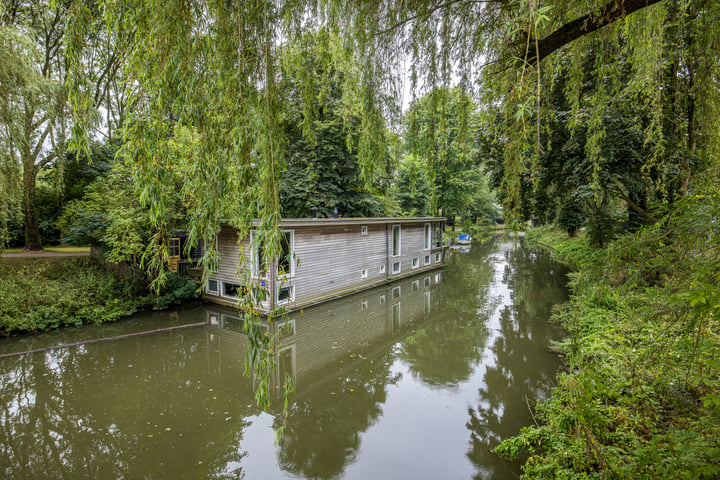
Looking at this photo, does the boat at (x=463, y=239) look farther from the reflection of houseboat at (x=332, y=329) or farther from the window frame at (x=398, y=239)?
the reflection of houseboat at (x=332, y=329)

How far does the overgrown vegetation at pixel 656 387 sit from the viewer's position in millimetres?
2279

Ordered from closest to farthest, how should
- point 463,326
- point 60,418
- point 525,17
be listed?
1. point 525,17
2. point 60,418
3. point 463,326

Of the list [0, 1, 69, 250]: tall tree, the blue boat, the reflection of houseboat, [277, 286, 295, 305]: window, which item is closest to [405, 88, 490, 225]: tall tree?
the reflection of houseboat

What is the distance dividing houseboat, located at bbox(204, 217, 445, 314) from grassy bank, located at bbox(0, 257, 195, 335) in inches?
Result: 64.2

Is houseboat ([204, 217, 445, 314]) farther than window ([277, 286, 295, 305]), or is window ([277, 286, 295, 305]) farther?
houseboat ([204, 217, 445, 314])

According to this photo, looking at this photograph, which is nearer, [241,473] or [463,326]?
[241,473]

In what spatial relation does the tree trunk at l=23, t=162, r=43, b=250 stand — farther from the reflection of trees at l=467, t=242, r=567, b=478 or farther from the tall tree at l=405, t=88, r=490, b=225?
the reflection of trees at l=467, t=242, r=567, b=478

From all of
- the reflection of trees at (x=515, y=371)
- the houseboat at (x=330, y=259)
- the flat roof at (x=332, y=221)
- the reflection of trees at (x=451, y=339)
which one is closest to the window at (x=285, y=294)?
the houseboat at (x=330, y=259)

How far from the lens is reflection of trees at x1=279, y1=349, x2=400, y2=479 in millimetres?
4000

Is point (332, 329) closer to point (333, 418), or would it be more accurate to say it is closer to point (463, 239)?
point (333, 418)

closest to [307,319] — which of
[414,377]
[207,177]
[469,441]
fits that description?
[414,377]

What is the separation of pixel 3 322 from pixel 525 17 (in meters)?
11.0

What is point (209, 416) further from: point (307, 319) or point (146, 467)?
point (307, 319)

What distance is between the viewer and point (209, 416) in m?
4.82
